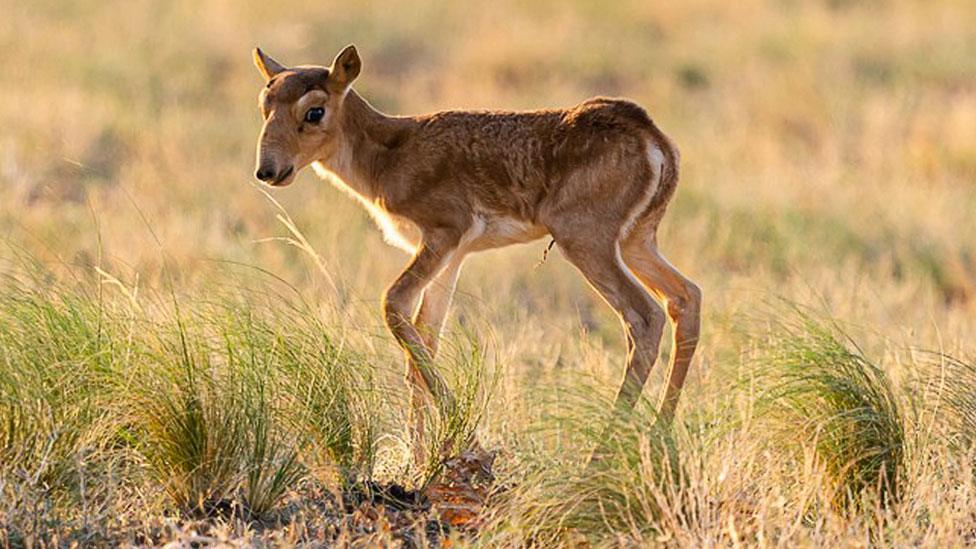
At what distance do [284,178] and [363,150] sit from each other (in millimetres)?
596

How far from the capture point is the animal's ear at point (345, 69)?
8.06m

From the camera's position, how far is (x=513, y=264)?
13.8 meters

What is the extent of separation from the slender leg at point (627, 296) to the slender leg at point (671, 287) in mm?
164

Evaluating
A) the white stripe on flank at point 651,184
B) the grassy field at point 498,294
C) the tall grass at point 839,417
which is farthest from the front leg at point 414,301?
the tall grass at point 839,417

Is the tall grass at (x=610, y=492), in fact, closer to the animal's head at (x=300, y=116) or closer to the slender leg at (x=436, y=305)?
the slender leg at (x=436, y=305)

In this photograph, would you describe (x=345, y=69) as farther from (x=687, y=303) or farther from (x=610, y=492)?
(x=610, y=492)

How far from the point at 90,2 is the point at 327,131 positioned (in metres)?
19.0

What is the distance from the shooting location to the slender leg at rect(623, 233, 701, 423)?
26.3 feet

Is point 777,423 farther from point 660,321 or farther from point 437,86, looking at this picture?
point 437,86

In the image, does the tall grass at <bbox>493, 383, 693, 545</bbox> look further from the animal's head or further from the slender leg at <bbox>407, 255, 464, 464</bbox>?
the animal's head

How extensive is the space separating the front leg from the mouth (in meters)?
0.67

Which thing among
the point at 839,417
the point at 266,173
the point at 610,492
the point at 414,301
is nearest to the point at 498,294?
the point at 414,301

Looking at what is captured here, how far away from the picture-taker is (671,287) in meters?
8.17

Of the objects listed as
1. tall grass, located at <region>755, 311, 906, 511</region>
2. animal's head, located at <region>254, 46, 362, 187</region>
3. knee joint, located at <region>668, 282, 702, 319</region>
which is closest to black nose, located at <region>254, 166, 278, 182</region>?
animal's head, located at <region>254, 46, 362, 187</region>
